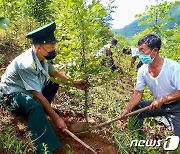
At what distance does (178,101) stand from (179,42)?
2.83 meters

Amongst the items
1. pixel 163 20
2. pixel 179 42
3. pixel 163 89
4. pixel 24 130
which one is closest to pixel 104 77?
pixel 163 89

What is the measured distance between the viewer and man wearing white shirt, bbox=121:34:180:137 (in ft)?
12.7

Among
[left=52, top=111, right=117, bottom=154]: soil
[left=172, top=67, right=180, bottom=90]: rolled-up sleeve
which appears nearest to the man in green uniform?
[left=52, top=111, right=117, bottom=154]: soil

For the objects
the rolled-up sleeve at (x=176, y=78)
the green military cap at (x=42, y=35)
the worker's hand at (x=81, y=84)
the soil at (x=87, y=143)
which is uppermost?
Result: the green military cap at (x=42, y=35)

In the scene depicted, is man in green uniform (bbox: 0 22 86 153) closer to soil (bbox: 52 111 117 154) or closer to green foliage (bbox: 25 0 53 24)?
soil (bbox: 52 111 117 154)

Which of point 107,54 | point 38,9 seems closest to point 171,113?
point 107,54

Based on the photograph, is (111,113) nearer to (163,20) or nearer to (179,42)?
(179,42)

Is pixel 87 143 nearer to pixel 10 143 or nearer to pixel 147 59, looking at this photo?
pixel 10 143

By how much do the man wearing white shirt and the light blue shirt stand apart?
1093 millimetres

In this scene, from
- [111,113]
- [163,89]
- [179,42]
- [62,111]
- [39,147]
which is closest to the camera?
[39,147]

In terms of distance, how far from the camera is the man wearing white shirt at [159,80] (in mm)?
3879

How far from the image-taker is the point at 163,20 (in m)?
7.20

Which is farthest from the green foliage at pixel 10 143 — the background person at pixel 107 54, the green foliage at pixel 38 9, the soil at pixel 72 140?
the green foliage at pixel 38 9

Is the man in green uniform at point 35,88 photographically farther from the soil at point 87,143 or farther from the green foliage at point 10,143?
the soil at point 87,143
